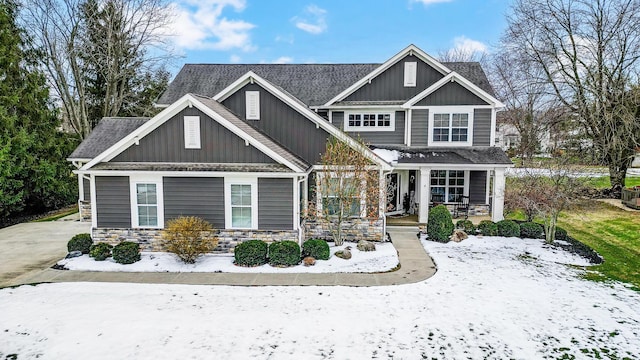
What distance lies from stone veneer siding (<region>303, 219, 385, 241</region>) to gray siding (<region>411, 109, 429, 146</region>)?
216 inches

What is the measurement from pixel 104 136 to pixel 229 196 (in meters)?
9.22

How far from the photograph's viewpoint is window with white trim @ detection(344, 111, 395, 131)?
61.2 feet

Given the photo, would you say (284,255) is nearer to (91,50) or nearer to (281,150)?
(281,150)

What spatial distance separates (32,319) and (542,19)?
27.6 metres

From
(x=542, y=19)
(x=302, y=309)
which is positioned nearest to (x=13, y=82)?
(x=302, y=309)

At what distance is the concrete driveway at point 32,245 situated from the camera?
11.6 meters

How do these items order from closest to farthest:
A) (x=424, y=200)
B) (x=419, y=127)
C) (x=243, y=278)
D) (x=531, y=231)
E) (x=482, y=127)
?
(x=243, y=278) → (x=531, y=231) → (x=424, y=200) → (x=482, y=127) → (x=419, y=127)

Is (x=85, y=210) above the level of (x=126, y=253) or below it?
above

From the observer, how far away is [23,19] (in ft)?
75.7

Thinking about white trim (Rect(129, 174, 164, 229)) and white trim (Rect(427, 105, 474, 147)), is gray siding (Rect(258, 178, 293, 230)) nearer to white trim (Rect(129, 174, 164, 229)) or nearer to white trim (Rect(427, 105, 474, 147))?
white trim (Rect(129, 174, 164, 229))

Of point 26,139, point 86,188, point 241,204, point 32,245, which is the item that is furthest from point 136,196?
point 26,139

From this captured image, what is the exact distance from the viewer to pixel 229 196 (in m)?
12.6

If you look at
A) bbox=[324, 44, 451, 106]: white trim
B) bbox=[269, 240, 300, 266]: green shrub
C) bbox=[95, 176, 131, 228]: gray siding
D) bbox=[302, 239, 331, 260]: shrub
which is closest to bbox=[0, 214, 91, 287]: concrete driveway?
bbox=[95, 176, 131, 228]: gray siding

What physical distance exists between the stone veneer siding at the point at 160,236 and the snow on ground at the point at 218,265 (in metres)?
0.31
